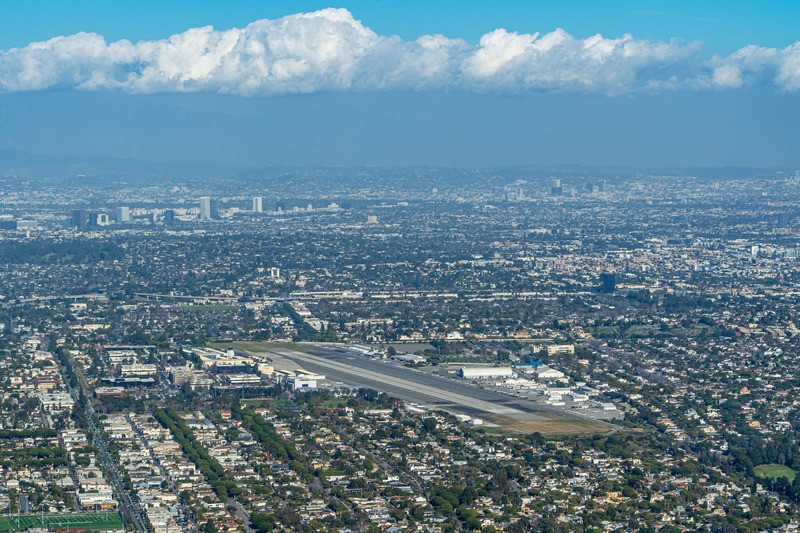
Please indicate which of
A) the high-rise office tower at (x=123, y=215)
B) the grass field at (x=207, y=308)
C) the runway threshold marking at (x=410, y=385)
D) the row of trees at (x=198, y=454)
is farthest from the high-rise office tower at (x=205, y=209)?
the row of trees at (x=198, y=454)

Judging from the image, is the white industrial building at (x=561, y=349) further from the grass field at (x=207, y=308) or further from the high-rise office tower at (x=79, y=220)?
the high-rise office tower at (x=79, y=220)

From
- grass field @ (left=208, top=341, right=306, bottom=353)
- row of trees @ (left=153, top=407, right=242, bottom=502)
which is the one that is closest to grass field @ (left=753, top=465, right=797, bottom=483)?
row of trees @ (left=153, top=407, right=242, bottom=502)

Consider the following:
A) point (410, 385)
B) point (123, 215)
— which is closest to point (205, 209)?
point (123, 215)

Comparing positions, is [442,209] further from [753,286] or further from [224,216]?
[753,286]

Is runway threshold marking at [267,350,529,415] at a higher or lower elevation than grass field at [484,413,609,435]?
lower

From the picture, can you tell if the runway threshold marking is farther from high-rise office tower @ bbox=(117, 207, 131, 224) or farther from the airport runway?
high-rise office tower @ bbox=(117, 207, 131, 224)

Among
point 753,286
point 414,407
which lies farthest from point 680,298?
point 414,407

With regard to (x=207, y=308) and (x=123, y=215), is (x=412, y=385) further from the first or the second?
(x=123, y=215)
